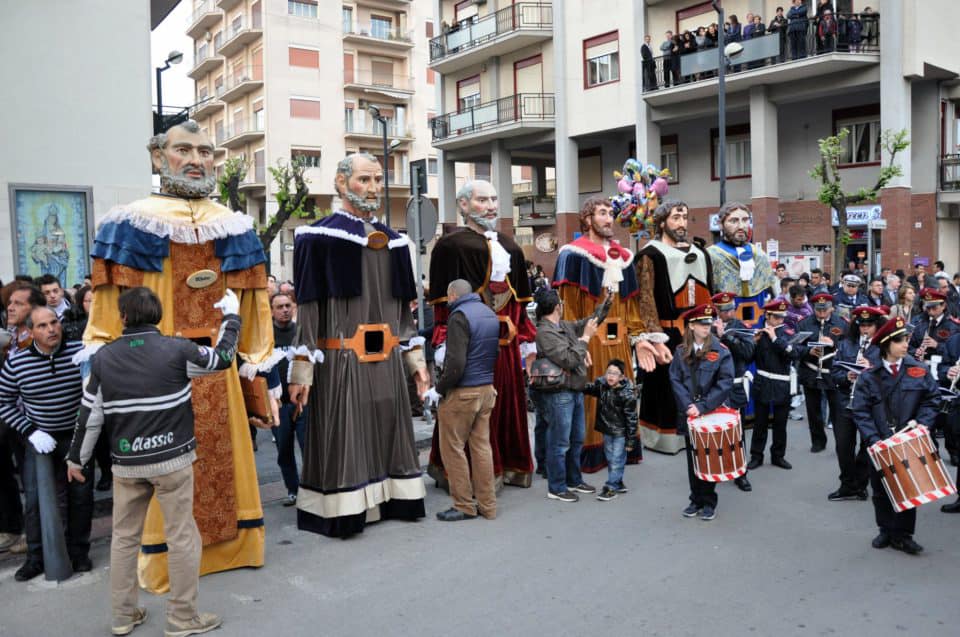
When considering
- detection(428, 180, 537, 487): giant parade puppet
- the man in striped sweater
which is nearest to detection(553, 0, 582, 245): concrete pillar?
detection(428, 180, 537, 487): giant parade puppet

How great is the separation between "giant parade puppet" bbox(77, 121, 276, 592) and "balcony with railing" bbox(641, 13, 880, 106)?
19.7 meters

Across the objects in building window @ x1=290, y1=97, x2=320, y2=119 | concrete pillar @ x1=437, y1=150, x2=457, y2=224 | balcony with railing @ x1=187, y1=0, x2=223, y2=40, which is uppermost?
balcony with railing @ x1=187, y1=0, x2=223, y2=40

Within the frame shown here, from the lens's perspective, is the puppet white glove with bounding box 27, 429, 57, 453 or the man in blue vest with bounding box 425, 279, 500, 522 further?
the man in blue vest with bounding box 425, 279, 500, 522

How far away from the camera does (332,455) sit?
609cm

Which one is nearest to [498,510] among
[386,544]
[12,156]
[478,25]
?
[386,544]

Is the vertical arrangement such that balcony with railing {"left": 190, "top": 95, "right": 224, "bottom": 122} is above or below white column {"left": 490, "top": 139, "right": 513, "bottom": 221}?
above

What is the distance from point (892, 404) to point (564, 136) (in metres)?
23.8

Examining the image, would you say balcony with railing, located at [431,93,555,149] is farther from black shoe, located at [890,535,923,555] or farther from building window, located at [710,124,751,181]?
black shoe, located at [890,535,923,555]

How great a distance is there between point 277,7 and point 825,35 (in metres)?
29.2

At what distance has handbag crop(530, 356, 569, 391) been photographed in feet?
22.1

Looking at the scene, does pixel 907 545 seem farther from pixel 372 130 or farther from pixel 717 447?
pixel 372 130

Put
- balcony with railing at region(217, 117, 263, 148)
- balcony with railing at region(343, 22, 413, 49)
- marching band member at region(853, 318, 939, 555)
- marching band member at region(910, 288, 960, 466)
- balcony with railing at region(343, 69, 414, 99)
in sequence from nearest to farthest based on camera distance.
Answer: marching band member at region(853, 318, 939, 555) → marching band member at region(910, 288, 960, 466) → balcony with railing at region(217, 117, 263, 148) → balcony with railing at region(343, 69, 414, 99) → balcony with railing at region(343, 22, 413, 49)

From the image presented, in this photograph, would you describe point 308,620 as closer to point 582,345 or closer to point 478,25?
point 582,345

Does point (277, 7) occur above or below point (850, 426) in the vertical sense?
above
